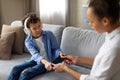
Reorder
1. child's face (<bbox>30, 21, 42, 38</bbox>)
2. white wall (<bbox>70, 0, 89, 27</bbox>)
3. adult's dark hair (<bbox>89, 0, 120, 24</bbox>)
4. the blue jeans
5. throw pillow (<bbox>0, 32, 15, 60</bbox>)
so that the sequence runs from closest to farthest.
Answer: adult's dark hair (<bbox>89, 0, 120, 24</bbox>) → the blue jeans → child's face (<bbox>30, 21, 42, 38</bbox>) → throw pillow (<bbox>0, 32, 15, 60</bbox>) → white wall (<bbox>70, 0, 89, 27</bbox>)

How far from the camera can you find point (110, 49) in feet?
3.84

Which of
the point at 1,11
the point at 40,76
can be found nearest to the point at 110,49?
the point at 40,76

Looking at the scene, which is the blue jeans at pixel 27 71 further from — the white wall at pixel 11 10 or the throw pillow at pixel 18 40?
the white wall at pixel 11 10

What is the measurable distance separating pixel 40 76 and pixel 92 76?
0.95 m

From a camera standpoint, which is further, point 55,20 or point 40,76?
point 55,20

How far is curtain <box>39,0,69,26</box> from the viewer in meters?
3.60

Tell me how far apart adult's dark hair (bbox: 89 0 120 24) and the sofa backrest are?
116 centimetres

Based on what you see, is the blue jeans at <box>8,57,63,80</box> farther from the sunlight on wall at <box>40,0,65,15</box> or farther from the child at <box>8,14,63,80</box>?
the sunlight on wall at <box>40,0,65,15</box>

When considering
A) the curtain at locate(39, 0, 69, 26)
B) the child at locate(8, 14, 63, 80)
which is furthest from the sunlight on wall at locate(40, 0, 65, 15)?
the child at locate(8, 14, 63, 80)

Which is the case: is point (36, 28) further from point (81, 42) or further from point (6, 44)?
point (6, 44)

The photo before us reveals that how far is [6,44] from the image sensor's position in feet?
9.35

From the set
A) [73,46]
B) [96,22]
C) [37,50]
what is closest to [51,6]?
[73,46]

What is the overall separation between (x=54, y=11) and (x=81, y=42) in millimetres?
1376

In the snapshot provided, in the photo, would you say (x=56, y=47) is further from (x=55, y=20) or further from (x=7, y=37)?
(x=55, y=20)
